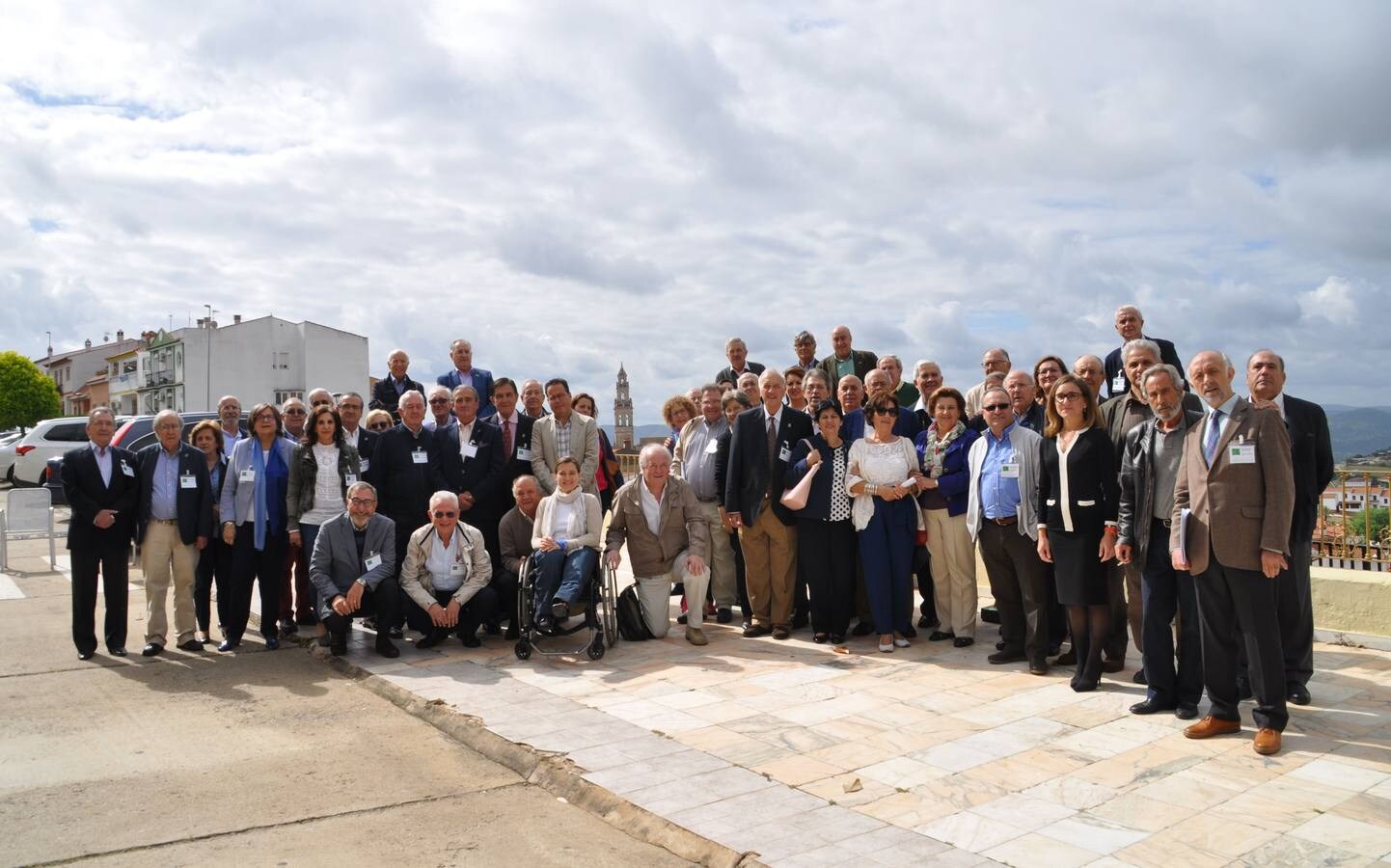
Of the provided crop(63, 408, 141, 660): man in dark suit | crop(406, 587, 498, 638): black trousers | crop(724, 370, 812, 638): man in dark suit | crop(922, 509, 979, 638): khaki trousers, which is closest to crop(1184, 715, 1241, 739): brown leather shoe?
crop(922, 509, 979, 638): khaki trousers

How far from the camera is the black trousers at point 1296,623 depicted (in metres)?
5.79

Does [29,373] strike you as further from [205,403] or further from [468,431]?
[468,431]

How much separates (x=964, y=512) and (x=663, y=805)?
12.5 feet

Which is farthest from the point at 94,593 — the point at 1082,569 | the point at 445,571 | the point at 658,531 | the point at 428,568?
the point at 1082,569

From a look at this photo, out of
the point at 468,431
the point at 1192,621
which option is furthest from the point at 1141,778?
the point at 468,431

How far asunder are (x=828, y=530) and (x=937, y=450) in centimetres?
Result: 101

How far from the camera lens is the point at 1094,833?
13.3 ft

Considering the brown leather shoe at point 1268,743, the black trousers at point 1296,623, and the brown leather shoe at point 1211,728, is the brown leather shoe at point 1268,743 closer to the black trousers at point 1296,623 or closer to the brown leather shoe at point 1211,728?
the brown leather shoe at point 1211,728

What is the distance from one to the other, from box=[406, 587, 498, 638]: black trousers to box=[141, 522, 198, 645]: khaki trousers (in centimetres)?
167

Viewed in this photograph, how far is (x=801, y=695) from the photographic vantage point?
629 cm

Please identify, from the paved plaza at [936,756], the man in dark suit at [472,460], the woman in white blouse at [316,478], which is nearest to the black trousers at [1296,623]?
the paved plaza at [936,756]

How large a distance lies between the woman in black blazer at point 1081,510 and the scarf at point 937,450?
121 cm

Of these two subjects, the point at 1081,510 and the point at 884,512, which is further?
the point at 884,512

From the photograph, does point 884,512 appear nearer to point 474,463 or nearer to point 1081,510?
point 1081,510
